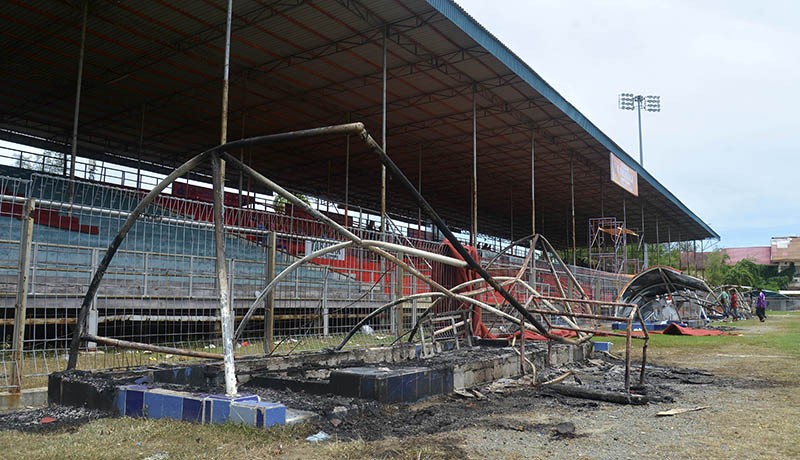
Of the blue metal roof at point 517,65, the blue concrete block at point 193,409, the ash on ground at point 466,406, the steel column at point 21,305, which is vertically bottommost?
the ash on ground at point 466,406

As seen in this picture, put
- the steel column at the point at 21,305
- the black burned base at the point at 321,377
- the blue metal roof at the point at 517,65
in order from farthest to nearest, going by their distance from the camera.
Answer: the blue metal roof at the point at 517,65 → the steel column at the point at 21,305 → the black burned base at the point at 321,377

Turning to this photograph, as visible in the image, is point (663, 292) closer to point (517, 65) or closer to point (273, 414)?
point (517, 65)

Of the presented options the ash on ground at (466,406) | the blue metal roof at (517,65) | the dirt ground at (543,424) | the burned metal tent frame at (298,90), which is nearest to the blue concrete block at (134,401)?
the dirt ground at (543,424)

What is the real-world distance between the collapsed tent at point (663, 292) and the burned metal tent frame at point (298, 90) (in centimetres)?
572

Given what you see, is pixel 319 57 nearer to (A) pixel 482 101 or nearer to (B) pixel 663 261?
(A) pixel 482 101

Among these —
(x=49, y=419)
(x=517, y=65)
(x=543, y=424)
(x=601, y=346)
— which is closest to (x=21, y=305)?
(x=49, y=419)

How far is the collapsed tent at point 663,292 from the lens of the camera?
73.5ft

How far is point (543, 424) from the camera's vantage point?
18.6ft

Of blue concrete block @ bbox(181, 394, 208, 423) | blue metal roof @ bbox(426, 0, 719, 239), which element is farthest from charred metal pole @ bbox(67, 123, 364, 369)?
blue metal roof @ bbox(426, 0, 719, 239)

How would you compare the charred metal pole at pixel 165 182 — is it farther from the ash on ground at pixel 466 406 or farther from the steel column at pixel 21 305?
the ash on ground at pixel 466 406

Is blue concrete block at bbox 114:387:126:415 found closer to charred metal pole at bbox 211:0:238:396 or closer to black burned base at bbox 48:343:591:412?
black burned base at bbox 48:343:591:412

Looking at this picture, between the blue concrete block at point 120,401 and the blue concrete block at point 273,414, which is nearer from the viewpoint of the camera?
the blue concrete block at point 273,414

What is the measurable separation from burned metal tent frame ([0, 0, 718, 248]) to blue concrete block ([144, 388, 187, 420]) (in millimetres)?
9888

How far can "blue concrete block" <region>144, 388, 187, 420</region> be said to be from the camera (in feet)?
16.6
